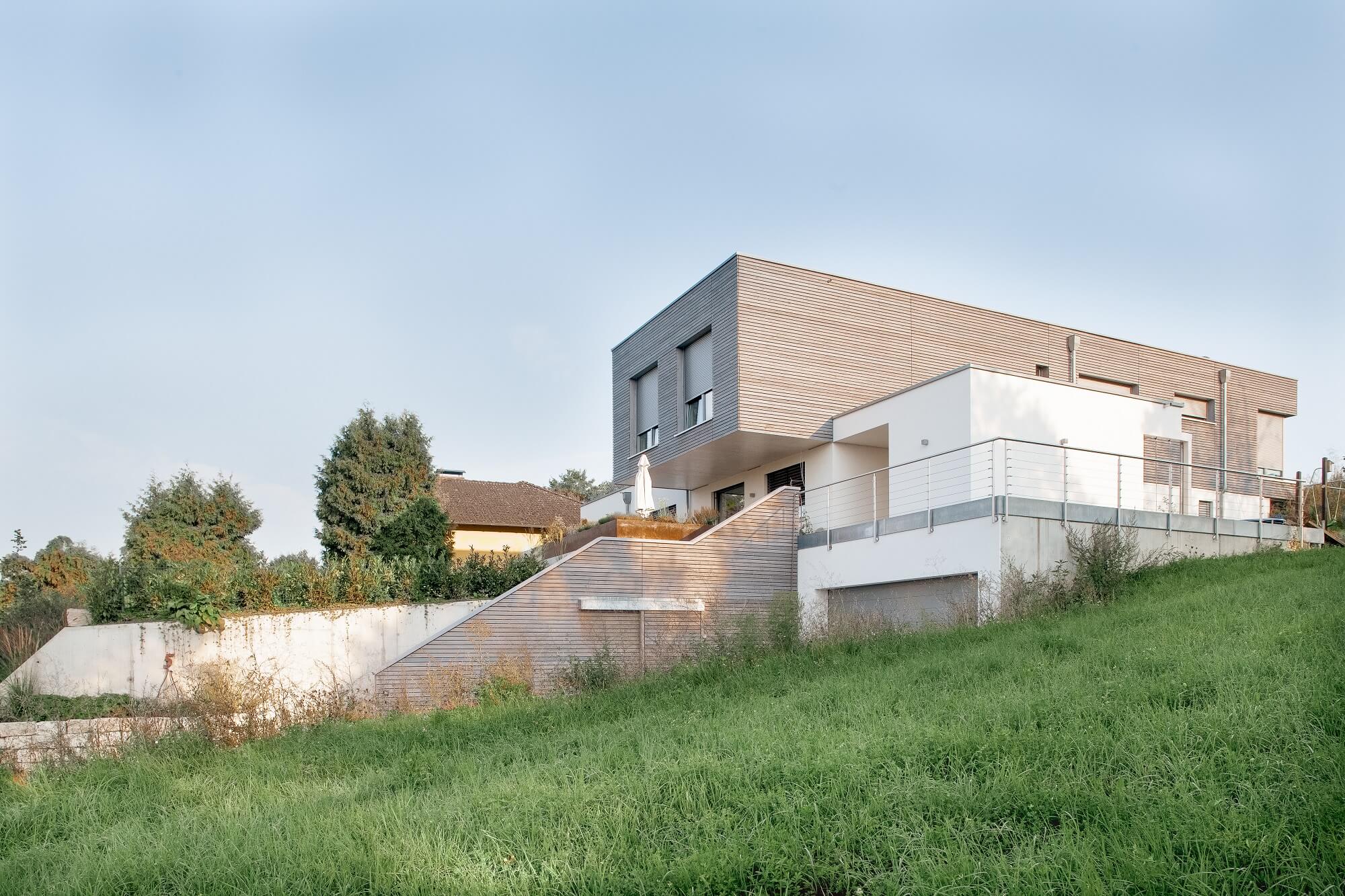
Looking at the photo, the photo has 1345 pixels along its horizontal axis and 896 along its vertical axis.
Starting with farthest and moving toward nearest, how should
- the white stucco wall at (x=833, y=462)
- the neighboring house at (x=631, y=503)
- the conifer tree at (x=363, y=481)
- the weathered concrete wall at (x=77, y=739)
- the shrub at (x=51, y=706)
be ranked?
the conifer tree at (x=363, y=481) → the neighboring house at (x=631, y=503) → the white stucco wall at (x=833, y=462) → the shrub at (x=51, y=706) → the weathered concrete wall at (x=77, y=739)

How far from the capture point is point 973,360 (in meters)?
20.2

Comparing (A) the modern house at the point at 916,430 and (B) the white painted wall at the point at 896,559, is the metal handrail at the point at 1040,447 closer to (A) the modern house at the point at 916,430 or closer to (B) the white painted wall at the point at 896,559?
(A) the modern house at the point at 916,430

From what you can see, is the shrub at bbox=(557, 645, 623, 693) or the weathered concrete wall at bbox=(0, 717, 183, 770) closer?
the weathered concrete wall at bbox=(0, 717, 183, 770)

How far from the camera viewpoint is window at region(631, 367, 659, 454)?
21.6m

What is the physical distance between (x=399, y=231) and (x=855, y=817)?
11.9m

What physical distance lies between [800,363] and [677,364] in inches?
121

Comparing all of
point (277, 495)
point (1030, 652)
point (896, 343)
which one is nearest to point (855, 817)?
point (1030, 652)

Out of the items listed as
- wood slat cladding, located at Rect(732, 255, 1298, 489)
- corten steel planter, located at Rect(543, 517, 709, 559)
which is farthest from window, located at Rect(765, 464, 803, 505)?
corten steel planter, located at Rect(543, 517, 709, 559)

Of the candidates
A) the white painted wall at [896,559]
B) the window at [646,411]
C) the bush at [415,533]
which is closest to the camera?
the white painted wall at [896,559]

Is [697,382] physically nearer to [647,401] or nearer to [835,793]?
[647,401]

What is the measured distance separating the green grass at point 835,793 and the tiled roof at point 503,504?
24569 millimetres

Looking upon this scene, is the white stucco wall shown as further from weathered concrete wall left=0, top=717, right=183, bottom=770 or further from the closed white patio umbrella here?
weathered concrete wall left=0, top=717, right=183, bottom=770

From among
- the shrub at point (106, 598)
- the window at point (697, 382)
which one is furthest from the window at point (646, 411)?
the shrub at point (106, 598)

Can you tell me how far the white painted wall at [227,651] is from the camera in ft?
45.9
